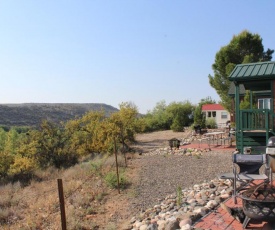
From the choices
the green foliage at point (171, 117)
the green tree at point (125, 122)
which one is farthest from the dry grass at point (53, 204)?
the green foliage at point (171, 117)

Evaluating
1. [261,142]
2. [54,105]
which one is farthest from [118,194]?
[54,105]

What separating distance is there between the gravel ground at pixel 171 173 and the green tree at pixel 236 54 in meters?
16.3

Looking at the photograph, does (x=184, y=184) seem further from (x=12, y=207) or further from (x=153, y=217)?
(x=12, y=207)

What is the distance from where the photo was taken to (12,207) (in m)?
9.23

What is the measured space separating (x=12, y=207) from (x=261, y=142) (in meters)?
8.55

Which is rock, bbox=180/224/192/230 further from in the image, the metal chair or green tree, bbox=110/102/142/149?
green tree, bbox=110/102/142/149

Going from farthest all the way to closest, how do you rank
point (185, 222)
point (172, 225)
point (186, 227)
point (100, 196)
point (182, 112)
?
point (182, 112)
point (100, 196)
point (172, 225)
point (185, 222)
point (186, 227)

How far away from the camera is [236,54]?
30.0 m

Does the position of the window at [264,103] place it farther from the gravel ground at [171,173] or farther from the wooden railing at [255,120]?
the wooden railing at [255,120]

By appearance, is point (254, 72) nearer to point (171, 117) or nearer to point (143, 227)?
point (143, 227)

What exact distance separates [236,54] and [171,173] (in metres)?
21.8

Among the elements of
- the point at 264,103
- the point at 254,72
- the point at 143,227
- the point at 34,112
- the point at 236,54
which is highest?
the point at 236,54

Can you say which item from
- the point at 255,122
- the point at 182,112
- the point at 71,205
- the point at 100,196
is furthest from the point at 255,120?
the point at 182,112

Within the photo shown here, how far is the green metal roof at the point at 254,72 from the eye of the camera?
10.9 meters
